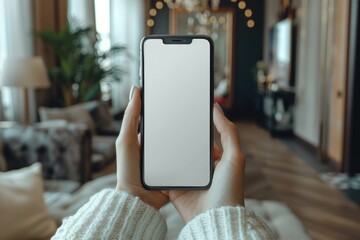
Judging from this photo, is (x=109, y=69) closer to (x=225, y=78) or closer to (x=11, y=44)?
(x=11, y=44)

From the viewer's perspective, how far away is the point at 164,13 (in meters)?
9.52

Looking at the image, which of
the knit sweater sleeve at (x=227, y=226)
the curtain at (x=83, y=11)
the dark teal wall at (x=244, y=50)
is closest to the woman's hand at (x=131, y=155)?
the knit sweater sleeve at (x=227, y=226)

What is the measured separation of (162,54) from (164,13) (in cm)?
901

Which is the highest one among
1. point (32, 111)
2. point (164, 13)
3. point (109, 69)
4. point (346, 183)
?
point (164, 13)

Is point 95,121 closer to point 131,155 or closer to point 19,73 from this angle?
point 19,73

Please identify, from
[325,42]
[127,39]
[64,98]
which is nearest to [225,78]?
[127,39]

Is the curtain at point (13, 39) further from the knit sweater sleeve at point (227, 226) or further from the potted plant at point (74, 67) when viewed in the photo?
the knit sweater sleeve at point (227, 226)

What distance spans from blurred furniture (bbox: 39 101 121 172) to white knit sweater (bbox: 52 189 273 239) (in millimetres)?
2666

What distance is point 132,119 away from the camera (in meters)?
0.70

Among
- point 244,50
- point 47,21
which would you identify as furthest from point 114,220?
point 244,50

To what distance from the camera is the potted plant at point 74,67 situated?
4269 millimetres

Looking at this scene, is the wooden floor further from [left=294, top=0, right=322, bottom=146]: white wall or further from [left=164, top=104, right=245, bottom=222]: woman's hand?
[left=164, top=104, right=245, bottom=222]: woman's hand

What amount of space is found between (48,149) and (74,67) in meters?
1.68

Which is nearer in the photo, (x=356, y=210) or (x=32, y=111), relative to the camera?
(x=356, y=210)
